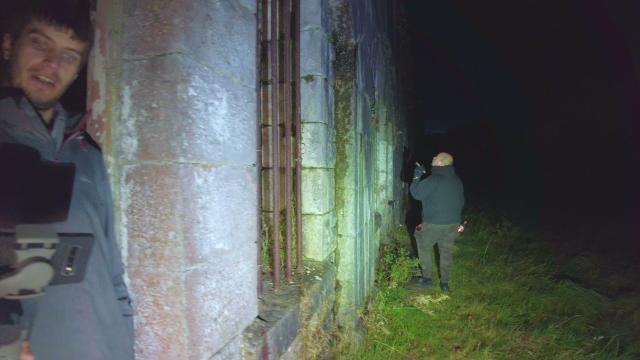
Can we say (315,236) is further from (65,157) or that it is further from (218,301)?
(65,157)

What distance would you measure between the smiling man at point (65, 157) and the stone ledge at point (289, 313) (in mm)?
631

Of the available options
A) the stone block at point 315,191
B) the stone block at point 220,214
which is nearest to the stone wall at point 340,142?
the stone block at point 315,191

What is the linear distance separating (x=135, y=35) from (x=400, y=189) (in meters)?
7.00

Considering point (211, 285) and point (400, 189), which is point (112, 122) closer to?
point (211, 285)

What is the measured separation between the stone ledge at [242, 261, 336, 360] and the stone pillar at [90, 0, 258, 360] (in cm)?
31

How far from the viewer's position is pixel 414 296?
181 inches

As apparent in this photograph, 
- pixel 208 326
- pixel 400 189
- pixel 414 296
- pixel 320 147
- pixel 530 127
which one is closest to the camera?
pixel 208 326

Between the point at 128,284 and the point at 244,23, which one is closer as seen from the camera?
the point at 128,284

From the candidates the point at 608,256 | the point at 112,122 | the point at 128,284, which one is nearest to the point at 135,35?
the point at 112,122

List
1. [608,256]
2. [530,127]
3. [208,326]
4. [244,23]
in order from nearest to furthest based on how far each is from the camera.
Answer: [208,326] → [244,23] → [608,256] → [530,127]

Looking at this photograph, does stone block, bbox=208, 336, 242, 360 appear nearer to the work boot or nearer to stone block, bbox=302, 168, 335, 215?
stone block, bbox=302, 168, 335, 215

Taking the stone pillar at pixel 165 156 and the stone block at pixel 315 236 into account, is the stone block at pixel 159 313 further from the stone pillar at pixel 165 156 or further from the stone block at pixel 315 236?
the stone block at pixel 315 236

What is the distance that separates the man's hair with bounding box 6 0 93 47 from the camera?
115 centimetres

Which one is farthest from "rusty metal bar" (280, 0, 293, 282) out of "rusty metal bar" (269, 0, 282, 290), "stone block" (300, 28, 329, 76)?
"stone block" (300, 28, 329, 76)
